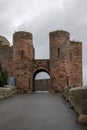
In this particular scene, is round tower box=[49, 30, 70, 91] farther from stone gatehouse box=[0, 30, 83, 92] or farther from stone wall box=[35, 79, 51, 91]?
stone wall box=[35, 79, 51, 91]

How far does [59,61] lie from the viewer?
33.8 m

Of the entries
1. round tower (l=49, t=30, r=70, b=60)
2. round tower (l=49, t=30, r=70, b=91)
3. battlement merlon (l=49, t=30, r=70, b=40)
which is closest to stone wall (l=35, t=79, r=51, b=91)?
round tower (l=49, t=30, r=70, b=91)

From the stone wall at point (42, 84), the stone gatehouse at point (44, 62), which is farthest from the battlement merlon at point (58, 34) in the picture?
the stone wall at point (42, 84)

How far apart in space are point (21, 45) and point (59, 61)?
476 cm

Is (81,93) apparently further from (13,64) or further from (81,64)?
(81,64)

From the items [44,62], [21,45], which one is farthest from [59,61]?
[21,45]

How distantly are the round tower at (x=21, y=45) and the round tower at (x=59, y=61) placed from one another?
112 inches

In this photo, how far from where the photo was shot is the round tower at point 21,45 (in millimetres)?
34250

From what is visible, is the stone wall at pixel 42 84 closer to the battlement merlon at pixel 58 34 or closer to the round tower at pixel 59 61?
the round tower at pixel 59 61

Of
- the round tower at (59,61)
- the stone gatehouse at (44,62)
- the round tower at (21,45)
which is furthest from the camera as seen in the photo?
the round tower at (21,45)

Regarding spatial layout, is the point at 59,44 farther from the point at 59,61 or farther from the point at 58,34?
the point at 59,61

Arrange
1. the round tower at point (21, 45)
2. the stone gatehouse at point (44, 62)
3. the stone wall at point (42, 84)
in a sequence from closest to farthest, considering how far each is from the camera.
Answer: the stone gatehouse at point (44, 62) < the round tower at point (21, 45) < the stone wall at point (42, 84)

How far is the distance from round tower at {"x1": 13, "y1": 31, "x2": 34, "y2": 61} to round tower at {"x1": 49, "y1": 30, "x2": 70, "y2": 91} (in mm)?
2848

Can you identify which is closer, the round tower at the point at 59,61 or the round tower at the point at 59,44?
the round tower at the point at 59,61
